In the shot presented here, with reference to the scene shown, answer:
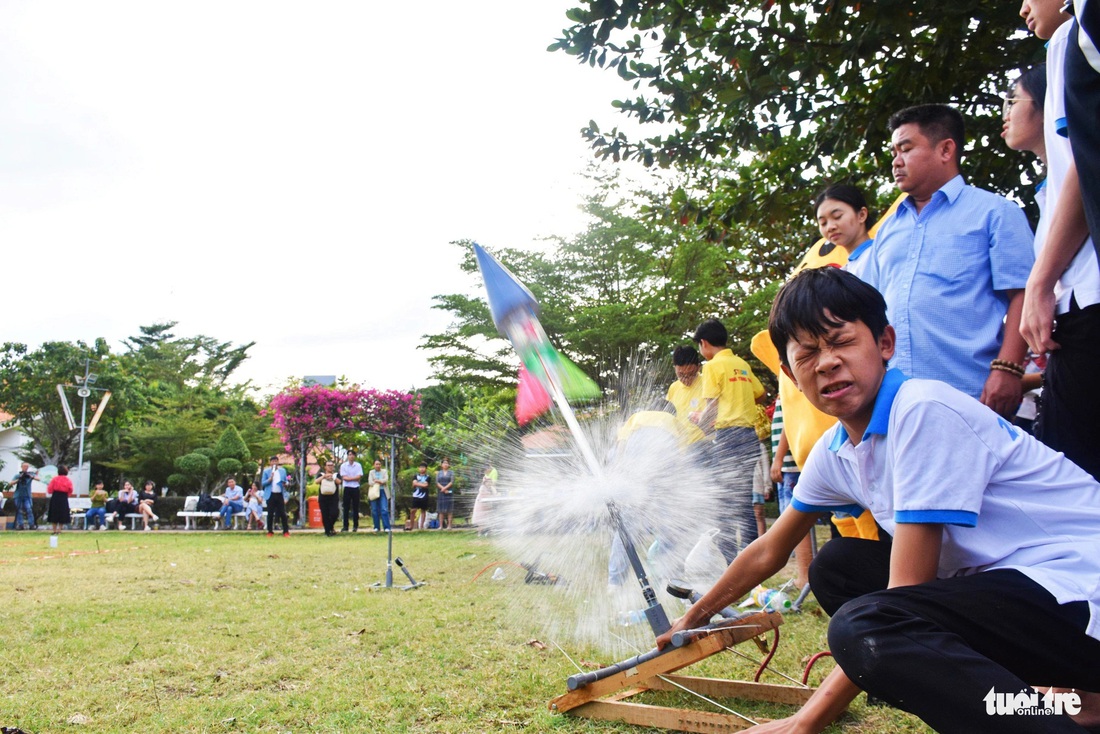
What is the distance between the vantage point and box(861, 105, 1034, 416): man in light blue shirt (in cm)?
271

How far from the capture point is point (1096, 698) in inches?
75.0

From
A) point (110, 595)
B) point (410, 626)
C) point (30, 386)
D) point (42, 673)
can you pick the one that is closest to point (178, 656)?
point (42, 673)

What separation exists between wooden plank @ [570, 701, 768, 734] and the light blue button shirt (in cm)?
136

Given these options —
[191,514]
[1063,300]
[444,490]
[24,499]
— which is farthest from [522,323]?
[24,499]

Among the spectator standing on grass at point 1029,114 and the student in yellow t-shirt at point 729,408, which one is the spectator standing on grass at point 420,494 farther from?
the spectator standing on grass at point 1029,114

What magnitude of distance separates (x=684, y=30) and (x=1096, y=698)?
5429mm

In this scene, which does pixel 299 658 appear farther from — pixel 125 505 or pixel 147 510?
pixel 125 505

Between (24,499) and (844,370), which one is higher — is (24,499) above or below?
below

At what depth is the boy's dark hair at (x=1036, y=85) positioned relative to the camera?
8.03ft

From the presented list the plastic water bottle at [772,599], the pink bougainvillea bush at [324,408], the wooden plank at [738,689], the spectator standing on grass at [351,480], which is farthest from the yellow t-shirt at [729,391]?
the spectator standing on grass at [351,480]

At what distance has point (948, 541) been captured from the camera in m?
1.69

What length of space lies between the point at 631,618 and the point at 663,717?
67cm

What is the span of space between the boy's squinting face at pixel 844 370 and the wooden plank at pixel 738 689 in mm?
1360

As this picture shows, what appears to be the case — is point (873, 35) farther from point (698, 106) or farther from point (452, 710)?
point (452, 710)
